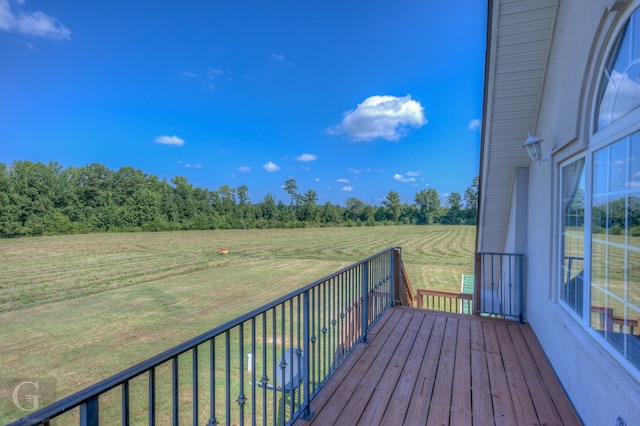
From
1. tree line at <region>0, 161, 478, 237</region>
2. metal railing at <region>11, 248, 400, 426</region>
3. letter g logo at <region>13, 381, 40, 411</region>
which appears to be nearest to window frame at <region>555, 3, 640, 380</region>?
metal railing at <region>11, 248, 400, 426</region>

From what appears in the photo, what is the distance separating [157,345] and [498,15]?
988 cm

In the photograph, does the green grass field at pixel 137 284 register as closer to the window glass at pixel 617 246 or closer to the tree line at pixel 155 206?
the tree line at pixel 155 206

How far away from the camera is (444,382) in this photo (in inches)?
96.6

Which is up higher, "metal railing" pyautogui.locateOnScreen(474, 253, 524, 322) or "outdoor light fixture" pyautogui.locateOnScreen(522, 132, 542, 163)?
"outdoor light fixture" pyautogui.locateOnScreen(522, 132, 542, 163)

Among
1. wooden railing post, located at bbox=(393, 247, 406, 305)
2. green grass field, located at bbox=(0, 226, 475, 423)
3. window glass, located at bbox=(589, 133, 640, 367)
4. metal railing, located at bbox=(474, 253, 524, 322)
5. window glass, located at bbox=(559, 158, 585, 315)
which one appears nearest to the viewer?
window glass, located at bbox=(589, 133, 640, 367)

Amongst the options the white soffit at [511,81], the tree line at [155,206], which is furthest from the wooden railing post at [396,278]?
the tree line at [155,206]

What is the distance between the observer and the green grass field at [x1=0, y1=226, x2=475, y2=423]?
7.89 metres

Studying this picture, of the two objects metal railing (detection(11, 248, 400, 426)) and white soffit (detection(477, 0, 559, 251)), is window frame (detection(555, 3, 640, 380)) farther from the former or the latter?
metal railing (detection(11, 248, 400, 426))

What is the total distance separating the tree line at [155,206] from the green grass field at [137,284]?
2414 mm

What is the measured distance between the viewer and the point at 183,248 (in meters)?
25.8

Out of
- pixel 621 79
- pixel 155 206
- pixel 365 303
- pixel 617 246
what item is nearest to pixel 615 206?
pixel 617 246

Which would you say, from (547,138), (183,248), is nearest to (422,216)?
(183,248)

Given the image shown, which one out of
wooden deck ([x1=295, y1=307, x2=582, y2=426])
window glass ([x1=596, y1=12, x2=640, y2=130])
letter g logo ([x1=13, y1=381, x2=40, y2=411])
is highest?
window glass ([x1=596, y1=12, x2=640, y2=130])

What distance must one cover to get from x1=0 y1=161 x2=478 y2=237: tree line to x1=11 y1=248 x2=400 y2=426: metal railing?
1728 centimetres
